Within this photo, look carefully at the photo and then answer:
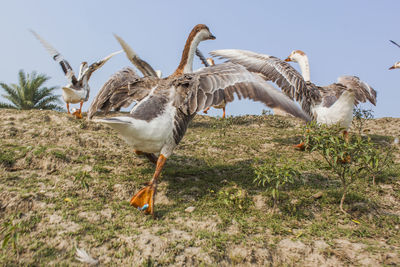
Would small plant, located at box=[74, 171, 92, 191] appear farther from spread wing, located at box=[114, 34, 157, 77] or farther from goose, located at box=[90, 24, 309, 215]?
spread wing, located at box=[114, 34, 157, 77]

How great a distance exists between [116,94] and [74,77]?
22.4 ft

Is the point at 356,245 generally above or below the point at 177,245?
above

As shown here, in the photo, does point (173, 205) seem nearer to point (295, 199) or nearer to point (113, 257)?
point (113, 257)

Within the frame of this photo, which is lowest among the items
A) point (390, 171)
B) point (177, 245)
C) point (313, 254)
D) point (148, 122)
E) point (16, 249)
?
point (16, 249)


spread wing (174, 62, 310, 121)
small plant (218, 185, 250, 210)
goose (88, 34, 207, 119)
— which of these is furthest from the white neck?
small plant (218, 185, 250, 210)

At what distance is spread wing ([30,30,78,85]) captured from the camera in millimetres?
10781

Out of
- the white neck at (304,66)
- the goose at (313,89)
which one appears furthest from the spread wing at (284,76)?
the white neck at (304,66)

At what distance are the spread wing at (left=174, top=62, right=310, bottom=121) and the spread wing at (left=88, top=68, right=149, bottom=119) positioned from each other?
682mm

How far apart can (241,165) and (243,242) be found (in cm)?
261

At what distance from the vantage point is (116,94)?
16.2ft

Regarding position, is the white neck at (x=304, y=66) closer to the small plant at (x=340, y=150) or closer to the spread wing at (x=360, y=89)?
the spread wing at (x=360, y=89)

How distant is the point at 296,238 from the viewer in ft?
11.2

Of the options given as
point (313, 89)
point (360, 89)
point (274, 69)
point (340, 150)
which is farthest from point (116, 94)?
point (360, 89)

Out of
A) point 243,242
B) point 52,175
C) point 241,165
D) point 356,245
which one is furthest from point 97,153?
point 356,245
